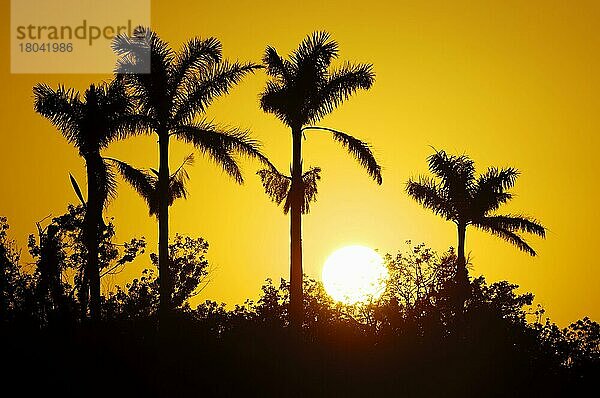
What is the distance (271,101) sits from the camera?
43.3 metres

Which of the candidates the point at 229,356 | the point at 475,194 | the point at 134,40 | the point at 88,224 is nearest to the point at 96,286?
the point at 88,224

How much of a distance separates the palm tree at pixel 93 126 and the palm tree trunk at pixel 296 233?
20.0ft

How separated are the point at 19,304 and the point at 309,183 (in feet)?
35.6

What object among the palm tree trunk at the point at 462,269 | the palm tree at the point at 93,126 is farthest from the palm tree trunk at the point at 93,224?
the palm tree trunk at the point at 462,269

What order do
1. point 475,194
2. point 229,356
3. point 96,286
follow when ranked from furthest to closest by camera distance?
point 475,194 < point 96,286 < point 229,356

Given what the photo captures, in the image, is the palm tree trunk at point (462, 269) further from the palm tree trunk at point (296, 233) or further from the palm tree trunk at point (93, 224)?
the palm tree trunk at point (93, 224)

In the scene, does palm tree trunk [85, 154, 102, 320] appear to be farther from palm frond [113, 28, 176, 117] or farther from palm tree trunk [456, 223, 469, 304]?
palm tree trunk [456, 223, 469, 304]

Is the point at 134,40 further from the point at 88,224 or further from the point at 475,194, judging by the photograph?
the point at 475,194

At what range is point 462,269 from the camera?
163 ft

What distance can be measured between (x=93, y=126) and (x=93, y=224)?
3.45 m

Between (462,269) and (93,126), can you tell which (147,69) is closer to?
(93,126)

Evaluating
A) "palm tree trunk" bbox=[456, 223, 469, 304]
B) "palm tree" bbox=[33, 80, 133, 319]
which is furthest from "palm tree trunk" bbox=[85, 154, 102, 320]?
"palm tree trunk" bbox=[456, 223, 469, 304]

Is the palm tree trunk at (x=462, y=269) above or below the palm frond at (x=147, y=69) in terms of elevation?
below

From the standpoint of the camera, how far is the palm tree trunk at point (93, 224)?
42.1 metres
